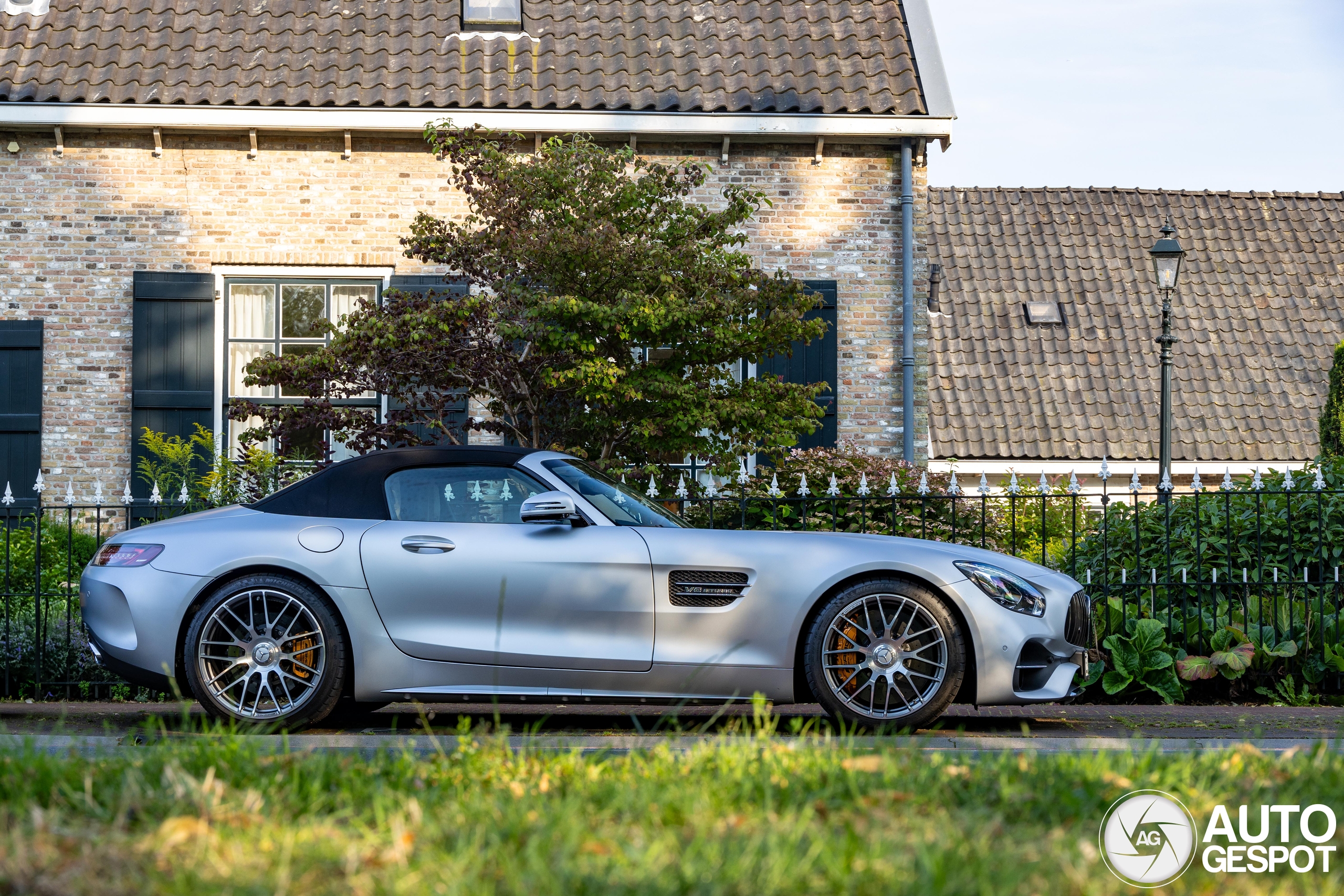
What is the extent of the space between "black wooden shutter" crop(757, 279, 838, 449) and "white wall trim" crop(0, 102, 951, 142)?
149 cm

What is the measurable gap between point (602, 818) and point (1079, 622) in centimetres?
310

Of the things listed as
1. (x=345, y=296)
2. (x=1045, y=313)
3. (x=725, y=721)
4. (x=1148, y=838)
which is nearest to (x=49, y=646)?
(x=725, y=721)

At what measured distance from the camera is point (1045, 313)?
1684cm

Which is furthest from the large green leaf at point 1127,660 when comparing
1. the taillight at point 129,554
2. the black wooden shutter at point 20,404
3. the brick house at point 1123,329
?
the black wooden shutter at point 20,404

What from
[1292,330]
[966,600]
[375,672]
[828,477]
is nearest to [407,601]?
[375,672]

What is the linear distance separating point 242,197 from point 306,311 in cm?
121

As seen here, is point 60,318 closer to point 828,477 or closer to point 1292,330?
point 828,477

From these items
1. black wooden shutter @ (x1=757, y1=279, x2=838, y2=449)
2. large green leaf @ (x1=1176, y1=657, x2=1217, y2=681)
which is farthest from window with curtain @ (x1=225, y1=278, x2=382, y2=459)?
large green leaf @ (x1=1176, y1=657, x2=1217, y2=681)

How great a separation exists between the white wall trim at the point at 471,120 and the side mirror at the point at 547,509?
22.3 feet

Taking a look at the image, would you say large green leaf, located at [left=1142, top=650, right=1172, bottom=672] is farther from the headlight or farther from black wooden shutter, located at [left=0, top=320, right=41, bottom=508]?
black wooden shutter, located at [left=0, top=320, right=41, bottom=508]

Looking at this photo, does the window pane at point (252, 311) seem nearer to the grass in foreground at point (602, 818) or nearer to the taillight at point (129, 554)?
the taillight at point (129, 554)

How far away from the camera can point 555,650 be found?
5227mm

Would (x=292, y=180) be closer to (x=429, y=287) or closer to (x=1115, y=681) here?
(x=429, y=287)

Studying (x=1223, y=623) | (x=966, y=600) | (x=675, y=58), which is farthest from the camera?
(x=675, y=58)
